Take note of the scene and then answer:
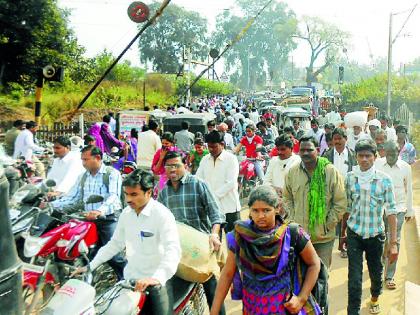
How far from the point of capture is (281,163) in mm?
6281

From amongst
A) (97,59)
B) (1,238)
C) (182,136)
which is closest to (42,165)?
(182,136)

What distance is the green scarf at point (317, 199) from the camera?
15.4 ft

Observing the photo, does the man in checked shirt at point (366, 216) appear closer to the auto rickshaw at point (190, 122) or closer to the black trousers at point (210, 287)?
the black trousers at point (210, 287)

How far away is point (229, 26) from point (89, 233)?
8202 centimetres

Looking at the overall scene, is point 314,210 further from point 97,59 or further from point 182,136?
point 97,59

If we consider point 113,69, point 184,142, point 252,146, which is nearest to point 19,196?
point 252,146

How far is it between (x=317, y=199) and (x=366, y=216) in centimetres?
54

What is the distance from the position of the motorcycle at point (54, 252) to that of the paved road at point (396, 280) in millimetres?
1662

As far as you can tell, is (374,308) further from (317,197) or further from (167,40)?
(167,40)

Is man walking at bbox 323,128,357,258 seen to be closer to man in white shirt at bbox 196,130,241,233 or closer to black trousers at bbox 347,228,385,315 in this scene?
man in white shirt at bbox 196,130,241,233

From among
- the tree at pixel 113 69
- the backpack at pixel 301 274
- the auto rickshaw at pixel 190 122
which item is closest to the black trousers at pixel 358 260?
the backpack at pixel 301 274

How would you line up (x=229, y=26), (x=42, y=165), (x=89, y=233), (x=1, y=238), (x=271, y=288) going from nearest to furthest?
(x=1, y=238), (x=271, y=288), (x=89, y=233), (x=42, y=165), (x=229, y=26)

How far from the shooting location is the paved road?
561 centimetres

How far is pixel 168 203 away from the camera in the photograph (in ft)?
15.4
